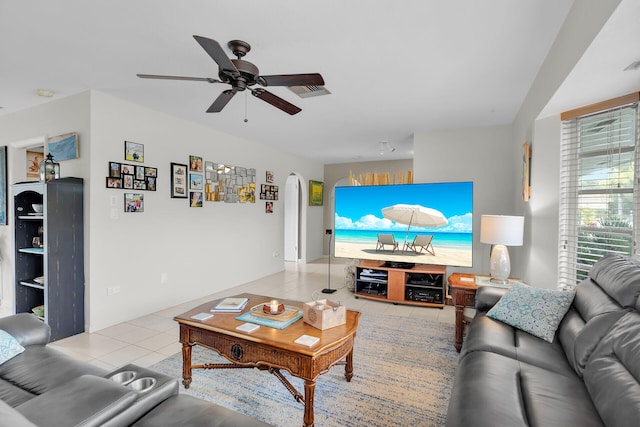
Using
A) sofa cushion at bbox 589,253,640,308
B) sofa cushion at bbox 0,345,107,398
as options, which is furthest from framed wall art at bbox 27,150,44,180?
sofa cushion at bbox 589,253,640,308

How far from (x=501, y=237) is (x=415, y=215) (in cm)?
133

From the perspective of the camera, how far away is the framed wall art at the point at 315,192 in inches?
294

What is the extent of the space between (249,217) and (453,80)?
3.74 meters

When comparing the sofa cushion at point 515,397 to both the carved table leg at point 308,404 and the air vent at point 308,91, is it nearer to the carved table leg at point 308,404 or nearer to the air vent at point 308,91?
the carved table leg at point 308,404

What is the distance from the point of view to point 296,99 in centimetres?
348

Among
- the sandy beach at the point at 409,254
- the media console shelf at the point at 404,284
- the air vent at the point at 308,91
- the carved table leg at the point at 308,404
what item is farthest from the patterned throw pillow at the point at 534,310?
the air vent at the point at 308,91

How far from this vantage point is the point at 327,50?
2414mm

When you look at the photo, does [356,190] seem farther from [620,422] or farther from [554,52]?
[620,422]

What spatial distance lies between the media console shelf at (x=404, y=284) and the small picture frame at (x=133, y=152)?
312 cm

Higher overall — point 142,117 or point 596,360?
point 142,117

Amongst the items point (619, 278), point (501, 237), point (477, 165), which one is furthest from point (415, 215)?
point (619, 278)

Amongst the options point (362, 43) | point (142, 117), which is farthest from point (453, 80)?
point (142, 117)

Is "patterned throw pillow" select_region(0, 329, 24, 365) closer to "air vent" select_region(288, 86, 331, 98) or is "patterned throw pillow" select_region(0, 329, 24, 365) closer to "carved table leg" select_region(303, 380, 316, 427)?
"carved table leg" select_region(303, 380, 316, 427)

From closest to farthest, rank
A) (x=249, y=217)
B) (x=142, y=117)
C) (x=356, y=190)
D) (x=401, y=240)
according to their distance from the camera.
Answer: (x=142, y=117) < (x=401, y=240) < (x=356, y=190) < (x=249, y=217)
